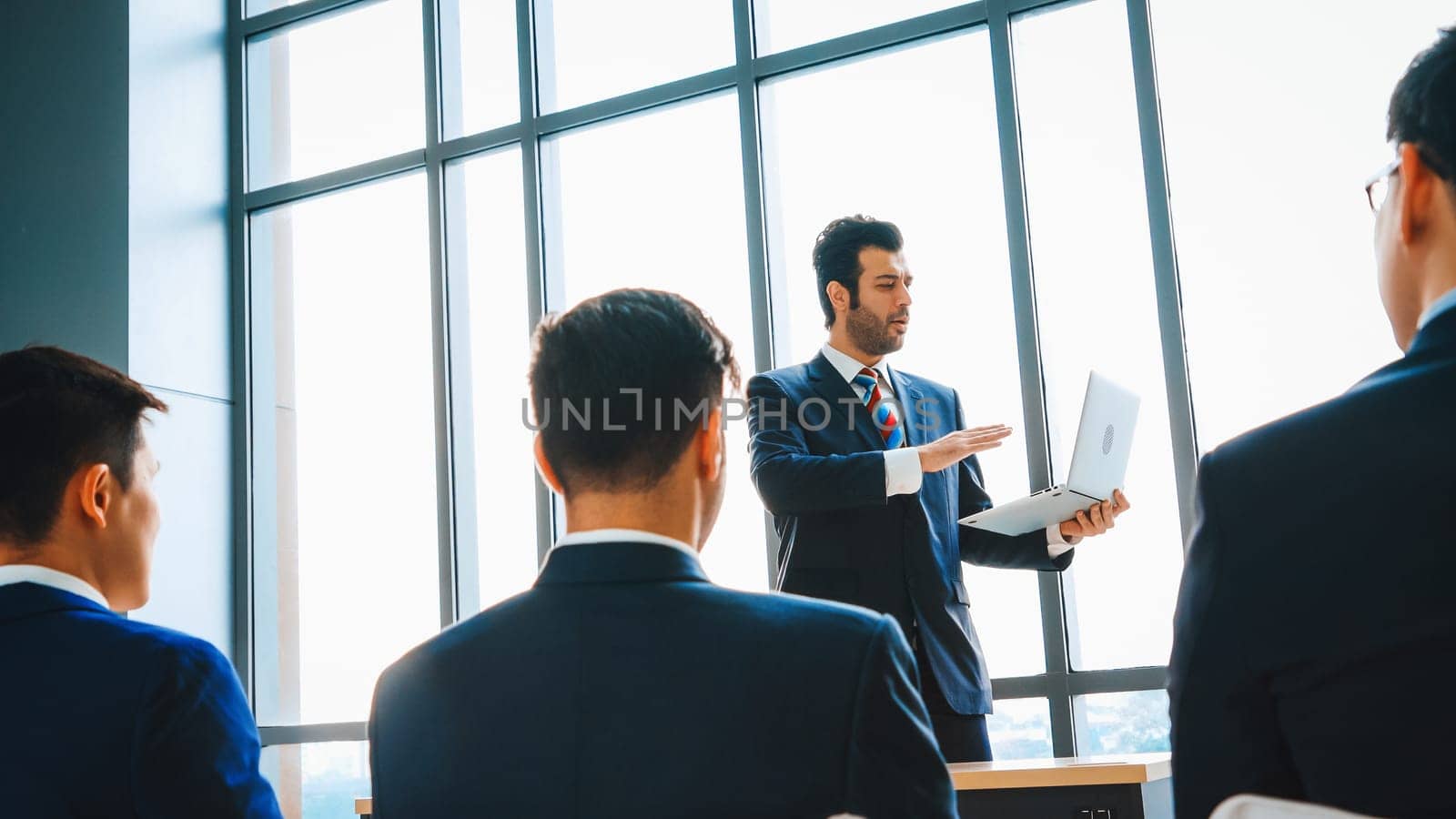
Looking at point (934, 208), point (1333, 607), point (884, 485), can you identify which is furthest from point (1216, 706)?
point (934, 208)

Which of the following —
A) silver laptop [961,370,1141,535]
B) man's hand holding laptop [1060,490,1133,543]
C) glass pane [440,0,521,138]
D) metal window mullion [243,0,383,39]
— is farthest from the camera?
metal window mullion [243,0,383,39]

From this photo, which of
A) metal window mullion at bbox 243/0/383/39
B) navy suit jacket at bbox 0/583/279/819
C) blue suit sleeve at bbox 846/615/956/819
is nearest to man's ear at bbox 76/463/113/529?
navy suit jacket at bbox 0/583/279/819

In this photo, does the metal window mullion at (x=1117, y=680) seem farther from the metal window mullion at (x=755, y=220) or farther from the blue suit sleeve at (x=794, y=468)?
the blue suit sleeve at (x=794, y=468)

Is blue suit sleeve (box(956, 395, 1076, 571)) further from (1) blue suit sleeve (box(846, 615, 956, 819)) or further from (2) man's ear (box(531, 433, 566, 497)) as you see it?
(1) blue suit sleeve (box(846, 615, 956, 819))

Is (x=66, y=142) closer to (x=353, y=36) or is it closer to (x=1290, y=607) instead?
(x=353, y=36)

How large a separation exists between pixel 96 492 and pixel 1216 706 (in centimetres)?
128

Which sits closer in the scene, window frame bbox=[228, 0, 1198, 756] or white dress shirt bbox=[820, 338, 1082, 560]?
white dress shirt bbox=[820, 338, 1082, 560]

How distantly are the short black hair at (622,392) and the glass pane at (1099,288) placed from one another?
273 cm

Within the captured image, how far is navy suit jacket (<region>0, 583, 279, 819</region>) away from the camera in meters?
1.26

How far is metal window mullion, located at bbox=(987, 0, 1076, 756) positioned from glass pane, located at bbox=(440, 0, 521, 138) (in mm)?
1857

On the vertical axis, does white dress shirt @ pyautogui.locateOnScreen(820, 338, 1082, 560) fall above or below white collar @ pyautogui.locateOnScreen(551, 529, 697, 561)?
above

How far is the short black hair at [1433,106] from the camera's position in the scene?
0.95 meters

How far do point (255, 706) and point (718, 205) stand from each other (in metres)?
2.64

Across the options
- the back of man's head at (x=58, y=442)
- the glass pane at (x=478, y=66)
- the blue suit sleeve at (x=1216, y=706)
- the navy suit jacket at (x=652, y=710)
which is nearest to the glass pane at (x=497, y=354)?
the glass pane at (x=478, y=66)
